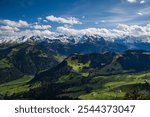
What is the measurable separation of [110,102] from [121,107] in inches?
9.5

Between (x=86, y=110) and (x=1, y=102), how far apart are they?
5.44ft

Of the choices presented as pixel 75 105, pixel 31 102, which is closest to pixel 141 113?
pixel 75 105

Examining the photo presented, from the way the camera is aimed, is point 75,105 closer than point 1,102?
Yes

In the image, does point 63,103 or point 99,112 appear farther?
point 63,103

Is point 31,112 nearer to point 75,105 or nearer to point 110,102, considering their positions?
point 75,105

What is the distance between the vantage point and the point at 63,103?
5453 millimetres

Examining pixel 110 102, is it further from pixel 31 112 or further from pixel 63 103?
pixel 31 112

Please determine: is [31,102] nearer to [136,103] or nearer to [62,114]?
[62,114]

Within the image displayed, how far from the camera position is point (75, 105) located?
530 centimetres

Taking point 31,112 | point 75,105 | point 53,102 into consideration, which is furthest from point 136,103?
point 31,112

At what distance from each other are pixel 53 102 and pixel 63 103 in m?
0.18

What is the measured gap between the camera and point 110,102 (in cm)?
541

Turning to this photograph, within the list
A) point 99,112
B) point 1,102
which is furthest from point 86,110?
point 1,102

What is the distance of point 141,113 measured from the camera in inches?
198
